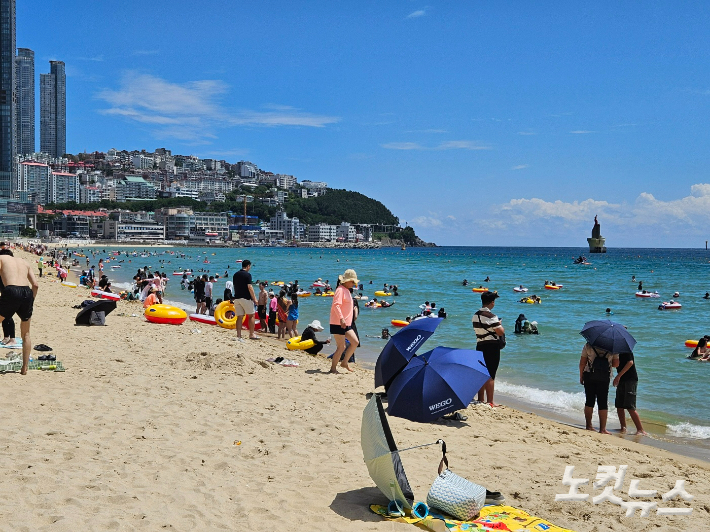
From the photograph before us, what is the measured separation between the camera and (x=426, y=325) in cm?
627

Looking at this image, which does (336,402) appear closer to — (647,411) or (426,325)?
(426,325)

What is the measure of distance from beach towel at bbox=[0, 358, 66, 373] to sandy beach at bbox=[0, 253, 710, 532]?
0.17 meters

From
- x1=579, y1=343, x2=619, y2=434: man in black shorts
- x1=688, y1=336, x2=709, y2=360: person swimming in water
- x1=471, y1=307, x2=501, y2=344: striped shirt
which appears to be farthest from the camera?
x1=688, y1=336, x2=709, y2=360: person swimming in water

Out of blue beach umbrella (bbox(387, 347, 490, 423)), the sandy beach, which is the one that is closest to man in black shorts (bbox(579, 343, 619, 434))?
the sandy beach

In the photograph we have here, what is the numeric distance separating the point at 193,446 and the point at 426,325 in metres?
2.68

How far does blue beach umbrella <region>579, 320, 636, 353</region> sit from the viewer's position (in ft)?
21.6

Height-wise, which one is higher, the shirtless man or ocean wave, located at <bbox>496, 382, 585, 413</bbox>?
the shirtless man

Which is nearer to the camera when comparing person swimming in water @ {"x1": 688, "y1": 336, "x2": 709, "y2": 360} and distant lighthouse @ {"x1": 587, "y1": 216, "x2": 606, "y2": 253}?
person swimming in water @ {"x1": 688, "y1": 336, "x2": 709, "y2": 360}

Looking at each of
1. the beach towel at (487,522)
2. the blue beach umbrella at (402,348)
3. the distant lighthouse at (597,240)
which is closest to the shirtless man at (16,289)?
the blue beach umbrella at (402,348)

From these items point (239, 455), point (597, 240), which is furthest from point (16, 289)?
point (597, 240)

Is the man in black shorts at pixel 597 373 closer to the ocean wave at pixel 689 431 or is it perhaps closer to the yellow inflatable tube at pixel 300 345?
the ocean wave at pixel 689 431

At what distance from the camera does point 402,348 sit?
6.20 m

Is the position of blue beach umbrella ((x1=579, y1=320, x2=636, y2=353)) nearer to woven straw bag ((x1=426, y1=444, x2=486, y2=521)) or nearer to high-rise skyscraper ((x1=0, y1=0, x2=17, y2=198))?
woven straw bag ((x1=426, y1=444, x2=486, y2=521))

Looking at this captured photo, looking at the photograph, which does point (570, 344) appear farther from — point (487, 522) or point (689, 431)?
point (487, 522)
